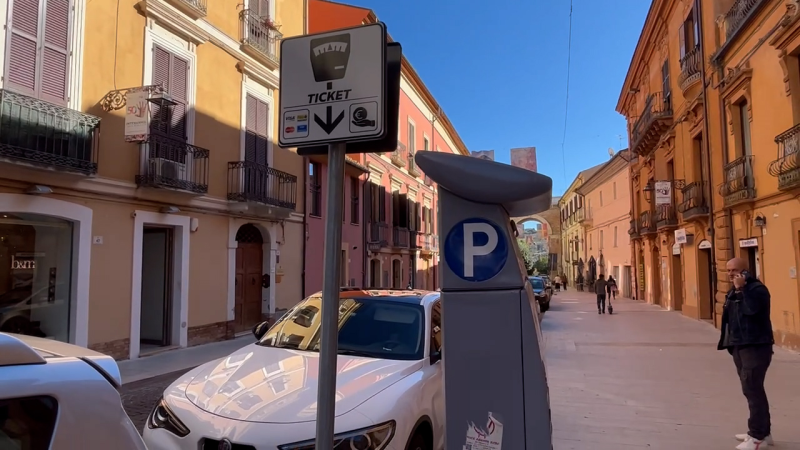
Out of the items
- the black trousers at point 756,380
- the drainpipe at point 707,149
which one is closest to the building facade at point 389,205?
the drainpipe at point 707,149

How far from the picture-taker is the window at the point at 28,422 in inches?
52.4

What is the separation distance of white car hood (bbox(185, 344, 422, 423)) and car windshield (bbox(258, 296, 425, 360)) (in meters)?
0.18

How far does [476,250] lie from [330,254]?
2.09ft

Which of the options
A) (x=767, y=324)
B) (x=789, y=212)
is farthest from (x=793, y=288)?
Answer: (x=767, y=324)

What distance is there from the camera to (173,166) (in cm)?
1099

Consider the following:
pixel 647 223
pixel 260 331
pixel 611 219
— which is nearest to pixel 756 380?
pixel 260 331

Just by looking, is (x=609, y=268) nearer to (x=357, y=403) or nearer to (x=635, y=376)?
(x=635, y=376)

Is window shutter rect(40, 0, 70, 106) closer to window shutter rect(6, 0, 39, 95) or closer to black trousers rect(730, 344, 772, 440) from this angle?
window shutter rect(6, 0, 39, 95)

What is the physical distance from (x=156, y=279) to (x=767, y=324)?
11.3 meters

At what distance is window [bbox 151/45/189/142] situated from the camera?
1074 cm

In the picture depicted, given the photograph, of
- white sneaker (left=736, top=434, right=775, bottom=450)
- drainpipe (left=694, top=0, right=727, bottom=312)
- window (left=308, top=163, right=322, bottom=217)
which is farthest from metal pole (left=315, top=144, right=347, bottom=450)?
drainpipe (left=694, top=0, right=727, bottom=312)

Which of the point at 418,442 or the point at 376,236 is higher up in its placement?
the point at 376,236

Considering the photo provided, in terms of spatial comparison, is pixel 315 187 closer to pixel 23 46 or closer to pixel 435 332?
pixel 23 46

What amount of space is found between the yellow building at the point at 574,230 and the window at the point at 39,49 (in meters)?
41.9
